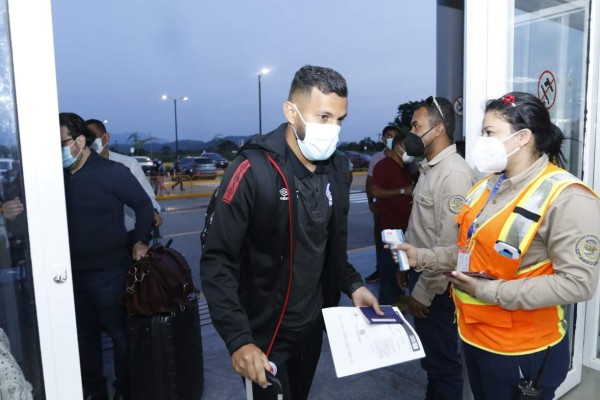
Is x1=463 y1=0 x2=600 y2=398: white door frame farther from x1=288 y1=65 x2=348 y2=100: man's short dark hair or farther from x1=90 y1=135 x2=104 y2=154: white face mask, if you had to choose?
x1=90 y1=135 x2=104 y2=154: white face mask

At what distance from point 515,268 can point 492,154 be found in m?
0.47

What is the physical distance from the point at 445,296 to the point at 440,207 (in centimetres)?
53

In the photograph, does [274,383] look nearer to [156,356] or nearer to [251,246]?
[251,246]

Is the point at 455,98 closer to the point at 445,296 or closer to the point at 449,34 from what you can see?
the point at 449,34

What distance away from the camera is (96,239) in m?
2.79

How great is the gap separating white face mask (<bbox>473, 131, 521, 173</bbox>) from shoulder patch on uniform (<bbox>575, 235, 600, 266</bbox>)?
1.39 ft

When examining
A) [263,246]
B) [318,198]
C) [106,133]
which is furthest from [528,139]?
[106,133]

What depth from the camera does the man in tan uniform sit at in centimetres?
245

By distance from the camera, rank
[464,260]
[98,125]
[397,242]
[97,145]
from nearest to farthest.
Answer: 1. [464,260]
2. [397,242]
3. [97,145]
4. [98,125]

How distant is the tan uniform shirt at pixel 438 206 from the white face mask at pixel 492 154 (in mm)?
536

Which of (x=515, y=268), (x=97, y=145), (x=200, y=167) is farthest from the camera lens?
(x=200, y=167)

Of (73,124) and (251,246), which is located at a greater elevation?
(73,124)

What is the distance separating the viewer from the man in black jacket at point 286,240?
163cm

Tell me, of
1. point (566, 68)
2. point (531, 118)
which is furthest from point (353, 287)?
point (566, 68)
